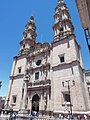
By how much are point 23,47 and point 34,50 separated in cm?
540

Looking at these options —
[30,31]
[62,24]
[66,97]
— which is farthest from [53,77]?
[30,31]

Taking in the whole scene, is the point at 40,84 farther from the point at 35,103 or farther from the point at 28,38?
the point at 28,38

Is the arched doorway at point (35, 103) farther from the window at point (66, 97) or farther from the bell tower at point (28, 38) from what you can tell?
the bell tower at point (28, 38)

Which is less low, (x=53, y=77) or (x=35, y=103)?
(x=53, y=77)

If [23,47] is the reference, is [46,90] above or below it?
below

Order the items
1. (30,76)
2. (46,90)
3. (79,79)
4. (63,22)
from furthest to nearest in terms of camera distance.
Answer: (63,22) < (30,76) < (46,90) < (79,79)

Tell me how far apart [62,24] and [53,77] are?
13.3 m

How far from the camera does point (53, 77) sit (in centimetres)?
2050

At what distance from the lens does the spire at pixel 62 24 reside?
24450mm

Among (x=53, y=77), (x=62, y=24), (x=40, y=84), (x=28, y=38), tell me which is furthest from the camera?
(x=28, y=38)

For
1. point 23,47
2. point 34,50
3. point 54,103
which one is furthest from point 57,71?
point 23,47

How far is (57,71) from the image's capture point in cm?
2059

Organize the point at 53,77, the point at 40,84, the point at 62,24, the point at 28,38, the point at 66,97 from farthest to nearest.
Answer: the point at 28,38, the point at 62,24, the point at 40,84, the point at 53,77, the point at 66,97

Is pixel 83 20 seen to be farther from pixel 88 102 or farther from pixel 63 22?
pixel 63 22
